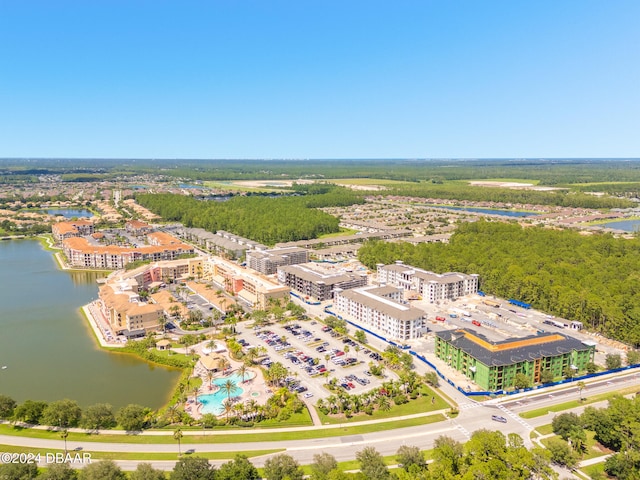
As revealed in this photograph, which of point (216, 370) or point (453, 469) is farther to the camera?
point (216, 370)

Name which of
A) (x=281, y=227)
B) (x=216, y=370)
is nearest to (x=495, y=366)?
(x=216, y=370)

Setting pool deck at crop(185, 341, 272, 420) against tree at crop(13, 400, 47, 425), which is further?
pool deck at crop(185, 341, 272, 420)

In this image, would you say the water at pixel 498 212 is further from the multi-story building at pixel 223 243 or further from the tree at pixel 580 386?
the tree at pixel 580 386

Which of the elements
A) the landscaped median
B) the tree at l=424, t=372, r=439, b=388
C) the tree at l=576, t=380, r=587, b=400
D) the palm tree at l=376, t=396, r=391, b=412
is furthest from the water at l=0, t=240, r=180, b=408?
the tree at l=576, t=380, r=587, b=400

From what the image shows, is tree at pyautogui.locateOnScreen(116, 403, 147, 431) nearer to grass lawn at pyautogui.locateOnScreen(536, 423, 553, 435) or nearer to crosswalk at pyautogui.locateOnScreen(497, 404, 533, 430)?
crosswalk at pyautogui.locateOnScreen(497, 404, 533, 430)

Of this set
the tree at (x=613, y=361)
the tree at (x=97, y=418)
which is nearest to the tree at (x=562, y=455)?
the tree at (x=613, y=361)

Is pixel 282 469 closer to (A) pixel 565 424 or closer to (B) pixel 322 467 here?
(B) pixel 322 467

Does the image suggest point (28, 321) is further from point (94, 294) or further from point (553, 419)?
point (553, 419)
